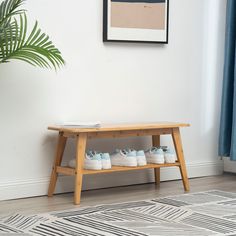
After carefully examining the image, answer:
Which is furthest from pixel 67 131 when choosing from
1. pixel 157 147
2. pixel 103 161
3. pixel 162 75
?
pixel 162 75

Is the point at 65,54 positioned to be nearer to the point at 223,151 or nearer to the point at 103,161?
the point at 103,161

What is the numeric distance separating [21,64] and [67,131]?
48 centimetres

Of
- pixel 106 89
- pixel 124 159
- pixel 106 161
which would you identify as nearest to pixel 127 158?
pixel 124 159

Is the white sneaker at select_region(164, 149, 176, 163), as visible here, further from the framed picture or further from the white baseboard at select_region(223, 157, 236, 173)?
the white baseboard at select_region(223, 157, 236, 173)

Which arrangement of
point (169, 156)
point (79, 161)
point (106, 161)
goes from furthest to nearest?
point (169, 156) < point (106, 161) < point (79, 161)

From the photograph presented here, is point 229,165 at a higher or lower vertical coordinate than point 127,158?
lower

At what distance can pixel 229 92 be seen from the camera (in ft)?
13.9

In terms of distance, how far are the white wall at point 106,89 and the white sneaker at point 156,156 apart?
0.28 meters

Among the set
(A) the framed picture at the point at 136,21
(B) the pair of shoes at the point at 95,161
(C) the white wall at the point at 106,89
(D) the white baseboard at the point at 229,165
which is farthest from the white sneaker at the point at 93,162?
(D) the white baseboard at the point at 229,165

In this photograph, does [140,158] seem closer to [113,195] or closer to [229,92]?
[113,195]

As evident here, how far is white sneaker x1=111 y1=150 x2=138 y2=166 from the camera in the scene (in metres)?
3.48

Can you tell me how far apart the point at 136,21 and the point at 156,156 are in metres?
0.91

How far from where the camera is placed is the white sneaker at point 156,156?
3605 millimetres

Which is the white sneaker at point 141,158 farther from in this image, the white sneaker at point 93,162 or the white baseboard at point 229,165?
the white baseboard at point 229,165
